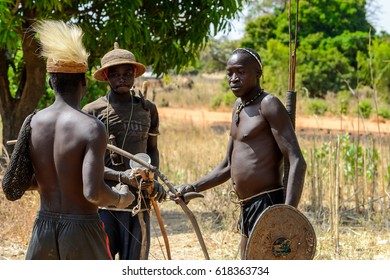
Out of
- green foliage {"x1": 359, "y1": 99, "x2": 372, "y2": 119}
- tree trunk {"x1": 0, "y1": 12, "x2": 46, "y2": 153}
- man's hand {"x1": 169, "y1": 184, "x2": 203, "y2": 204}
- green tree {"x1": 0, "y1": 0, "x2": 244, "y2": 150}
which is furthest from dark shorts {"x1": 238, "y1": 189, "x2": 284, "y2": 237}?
green foliage {"x1": 359, "y1": 99, "x2": 372, "y2": 119}

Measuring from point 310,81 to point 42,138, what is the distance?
22.8m

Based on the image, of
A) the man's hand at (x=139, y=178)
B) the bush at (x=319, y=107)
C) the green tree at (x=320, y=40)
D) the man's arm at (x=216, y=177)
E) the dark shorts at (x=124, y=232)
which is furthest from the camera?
the green tree at (x=320, y=40)

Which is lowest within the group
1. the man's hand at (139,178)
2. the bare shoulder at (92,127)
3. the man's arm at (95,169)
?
the man's hand at (139,178)

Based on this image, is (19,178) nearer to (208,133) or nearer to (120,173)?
(120,173)

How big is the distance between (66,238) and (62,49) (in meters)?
0.84

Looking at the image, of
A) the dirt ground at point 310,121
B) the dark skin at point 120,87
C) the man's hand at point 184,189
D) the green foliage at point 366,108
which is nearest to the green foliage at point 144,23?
the dark skin at point 120,87

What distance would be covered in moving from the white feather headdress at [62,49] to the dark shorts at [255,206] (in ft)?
4.12

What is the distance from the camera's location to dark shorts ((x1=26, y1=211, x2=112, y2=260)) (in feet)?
10.8

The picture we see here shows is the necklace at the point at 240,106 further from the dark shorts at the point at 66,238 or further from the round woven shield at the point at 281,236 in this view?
the dark shorts at the point at 66,238

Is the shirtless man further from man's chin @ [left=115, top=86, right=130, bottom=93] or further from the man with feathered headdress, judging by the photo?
the man with feathered headdress

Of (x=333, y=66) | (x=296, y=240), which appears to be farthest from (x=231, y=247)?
(x=333, y=66)

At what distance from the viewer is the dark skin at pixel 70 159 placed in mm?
3176

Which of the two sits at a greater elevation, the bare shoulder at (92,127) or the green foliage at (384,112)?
the bare shoulder at (92,127)

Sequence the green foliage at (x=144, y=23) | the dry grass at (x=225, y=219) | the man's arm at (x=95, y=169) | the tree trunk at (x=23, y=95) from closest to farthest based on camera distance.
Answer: the man's arm at (x=95, y=169) → the dry grass at (x=225, y=219) → the green foliage at (x=144, y=23) → the tree trunk at (x=23, y=95)
